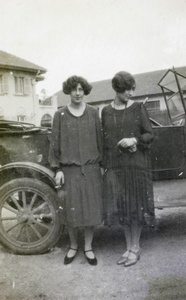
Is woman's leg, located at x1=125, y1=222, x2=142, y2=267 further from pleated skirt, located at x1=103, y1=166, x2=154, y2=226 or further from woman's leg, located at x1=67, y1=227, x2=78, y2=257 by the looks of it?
woman's leg, located at x1=67, y1=227, x2=78, y2=257

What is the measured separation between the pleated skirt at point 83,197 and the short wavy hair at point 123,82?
703 millimetres

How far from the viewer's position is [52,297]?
7.73 feet

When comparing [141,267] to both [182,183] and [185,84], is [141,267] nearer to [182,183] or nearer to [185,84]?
[182,183]

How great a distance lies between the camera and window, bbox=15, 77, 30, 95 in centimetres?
2052

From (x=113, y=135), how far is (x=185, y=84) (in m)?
Answer: 1.43

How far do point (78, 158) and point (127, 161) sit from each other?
16.6 inches

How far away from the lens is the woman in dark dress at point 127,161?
285cm

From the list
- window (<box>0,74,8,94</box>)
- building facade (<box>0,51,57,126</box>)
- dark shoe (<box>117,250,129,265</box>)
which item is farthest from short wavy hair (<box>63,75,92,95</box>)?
window (<box>0,74,8,94</box>)

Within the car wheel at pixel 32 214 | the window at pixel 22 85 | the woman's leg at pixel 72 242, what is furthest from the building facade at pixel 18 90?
the woman's leg at pixel 72 242

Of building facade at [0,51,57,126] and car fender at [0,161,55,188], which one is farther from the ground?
building facade at [0,51,57,126]

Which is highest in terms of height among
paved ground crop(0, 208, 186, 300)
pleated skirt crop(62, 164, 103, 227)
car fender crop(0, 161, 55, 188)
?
car fender crop(0, 161, 55, 188)

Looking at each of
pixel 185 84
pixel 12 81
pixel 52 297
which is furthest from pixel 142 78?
pixel 52 297

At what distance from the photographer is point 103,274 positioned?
2697 mm

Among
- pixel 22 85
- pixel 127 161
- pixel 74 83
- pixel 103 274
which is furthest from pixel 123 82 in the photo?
pixel 22 85
